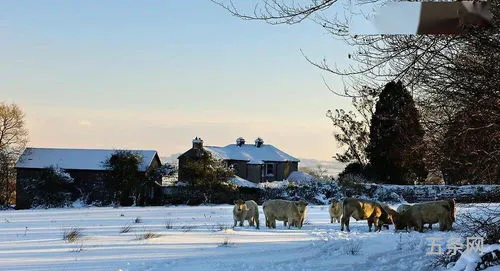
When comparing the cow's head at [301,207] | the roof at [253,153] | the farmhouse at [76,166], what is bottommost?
the cow's head at [301,207]

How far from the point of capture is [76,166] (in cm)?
5103

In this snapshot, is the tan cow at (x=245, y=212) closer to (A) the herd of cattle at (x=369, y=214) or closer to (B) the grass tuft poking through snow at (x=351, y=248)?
(A) the herd of cattle at (x=369, y=214)

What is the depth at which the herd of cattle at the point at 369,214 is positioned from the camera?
18.3 metres

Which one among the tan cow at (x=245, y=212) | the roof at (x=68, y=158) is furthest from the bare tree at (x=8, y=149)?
A: the tan cow at (x=245, y=212)

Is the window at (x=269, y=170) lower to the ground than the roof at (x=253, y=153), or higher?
lower

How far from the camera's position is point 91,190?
4631cm

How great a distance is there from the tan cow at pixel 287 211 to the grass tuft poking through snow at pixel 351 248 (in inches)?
198

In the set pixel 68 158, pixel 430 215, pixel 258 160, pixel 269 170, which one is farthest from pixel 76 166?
pixel 430 215

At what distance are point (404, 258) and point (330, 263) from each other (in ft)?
5.64

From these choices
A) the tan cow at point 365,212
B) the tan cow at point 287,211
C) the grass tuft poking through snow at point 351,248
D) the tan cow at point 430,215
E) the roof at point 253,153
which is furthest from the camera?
the roof at point 253,153

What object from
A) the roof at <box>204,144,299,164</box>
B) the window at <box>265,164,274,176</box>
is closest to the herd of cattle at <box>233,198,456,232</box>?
the roof at <box>204,144,299,164</box>

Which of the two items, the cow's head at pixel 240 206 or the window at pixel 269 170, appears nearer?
the cow's head at pixel 240 206

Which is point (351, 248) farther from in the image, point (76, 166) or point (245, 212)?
Answer: point (76, 166)

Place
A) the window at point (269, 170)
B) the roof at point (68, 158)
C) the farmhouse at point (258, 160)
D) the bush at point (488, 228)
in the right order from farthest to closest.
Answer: the window at point (269, 170)
the farmhouse at point (258, 160)
the roof at point (68, 158)
the bush at point (488, 228)
